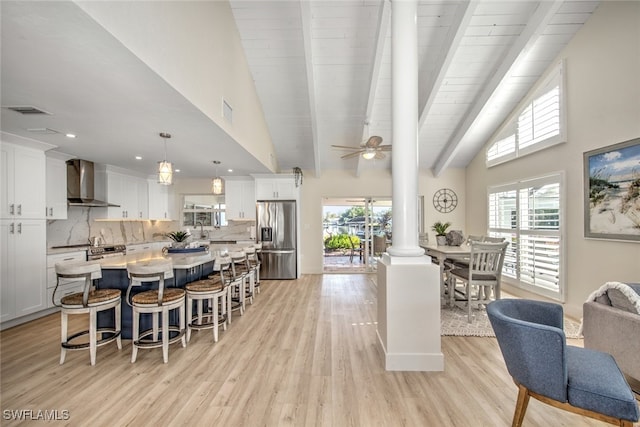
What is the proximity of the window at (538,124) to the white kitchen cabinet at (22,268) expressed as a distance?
7.49 m

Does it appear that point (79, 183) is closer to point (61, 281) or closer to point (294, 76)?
point (61, 281)

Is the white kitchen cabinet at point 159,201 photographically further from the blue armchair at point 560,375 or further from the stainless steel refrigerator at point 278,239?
the blue armchair at point 560,375

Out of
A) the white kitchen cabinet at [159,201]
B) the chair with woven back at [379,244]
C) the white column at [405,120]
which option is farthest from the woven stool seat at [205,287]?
the chair with woven back at [379,244]

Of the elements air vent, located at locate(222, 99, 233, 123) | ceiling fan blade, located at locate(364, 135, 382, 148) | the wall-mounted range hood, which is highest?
air vent, located at locate(222, 99, 233, 123)

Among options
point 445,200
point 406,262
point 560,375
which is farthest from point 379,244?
point 560,375

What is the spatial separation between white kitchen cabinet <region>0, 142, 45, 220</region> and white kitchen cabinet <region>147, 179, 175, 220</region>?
103 inches

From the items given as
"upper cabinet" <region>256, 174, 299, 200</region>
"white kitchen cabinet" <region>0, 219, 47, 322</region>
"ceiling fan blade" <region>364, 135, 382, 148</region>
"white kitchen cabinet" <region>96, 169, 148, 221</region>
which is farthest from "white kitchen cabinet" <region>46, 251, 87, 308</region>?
"ceiling fan blade" <region>364, 135, 382, 148</region>

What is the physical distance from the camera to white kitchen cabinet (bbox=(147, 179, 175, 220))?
6.51m

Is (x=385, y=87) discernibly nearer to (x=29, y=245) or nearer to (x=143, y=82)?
(x=143, y=82)

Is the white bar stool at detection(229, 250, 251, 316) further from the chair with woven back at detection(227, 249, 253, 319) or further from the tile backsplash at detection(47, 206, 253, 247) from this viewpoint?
the tile backsplash at detection(47, 206, 253, 247)

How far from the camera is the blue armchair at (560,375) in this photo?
1430 millimetres

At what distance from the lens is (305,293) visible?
5066 millimetres

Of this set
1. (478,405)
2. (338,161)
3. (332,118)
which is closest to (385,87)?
(332,118)

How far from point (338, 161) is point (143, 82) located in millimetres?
4856
